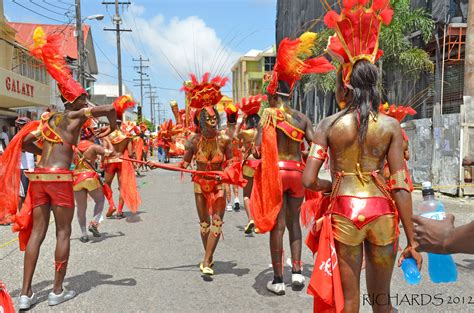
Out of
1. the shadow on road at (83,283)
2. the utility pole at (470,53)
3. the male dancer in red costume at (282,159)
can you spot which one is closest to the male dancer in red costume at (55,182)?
the shadow on road at (83,283)

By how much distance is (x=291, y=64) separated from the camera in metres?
4.66

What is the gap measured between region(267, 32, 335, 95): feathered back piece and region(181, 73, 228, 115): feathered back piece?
3.04 feet

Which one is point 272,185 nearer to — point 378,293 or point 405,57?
point 378,293

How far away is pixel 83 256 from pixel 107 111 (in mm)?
2631

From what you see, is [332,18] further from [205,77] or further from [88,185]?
[88,185]

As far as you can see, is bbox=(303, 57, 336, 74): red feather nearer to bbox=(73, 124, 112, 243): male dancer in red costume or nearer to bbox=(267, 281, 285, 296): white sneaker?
bbox=(267, 281, 285, 296): white sneaker

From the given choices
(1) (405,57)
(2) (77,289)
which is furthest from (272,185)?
(1) (405,57)

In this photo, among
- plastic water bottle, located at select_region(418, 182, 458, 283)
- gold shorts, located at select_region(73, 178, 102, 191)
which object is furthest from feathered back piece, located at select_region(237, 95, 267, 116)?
plastic water bottle, located at select_region(418, 182, 458, 283)

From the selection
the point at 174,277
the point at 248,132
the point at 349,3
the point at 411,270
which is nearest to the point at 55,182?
the point at 174,277

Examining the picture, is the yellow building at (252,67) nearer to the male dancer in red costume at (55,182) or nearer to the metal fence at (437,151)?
the metal fence at (437,151)

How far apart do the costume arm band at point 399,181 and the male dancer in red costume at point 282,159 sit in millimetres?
1558

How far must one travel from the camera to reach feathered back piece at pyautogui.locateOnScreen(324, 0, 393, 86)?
3.01 meters

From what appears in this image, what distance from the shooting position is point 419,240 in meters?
1.83

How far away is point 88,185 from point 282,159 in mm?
3757
